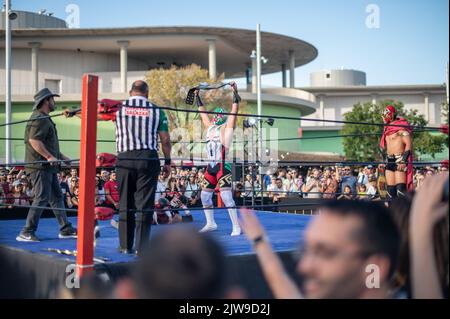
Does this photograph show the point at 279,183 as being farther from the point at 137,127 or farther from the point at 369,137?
the point at 369,137

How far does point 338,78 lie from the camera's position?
5872cm

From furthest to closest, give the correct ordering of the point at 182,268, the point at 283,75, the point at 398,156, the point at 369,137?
the point at 283,75
the point at 369,137
the point at 398,156
the point at 182,268

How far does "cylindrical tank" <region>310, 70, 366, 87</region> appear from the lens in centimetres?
5872

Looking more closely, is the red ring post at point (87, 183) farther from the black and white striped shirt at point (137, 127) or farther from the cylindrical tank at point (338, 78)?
the cylindrical tank at point (338, 78)

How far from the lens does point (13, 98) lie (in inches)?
1372

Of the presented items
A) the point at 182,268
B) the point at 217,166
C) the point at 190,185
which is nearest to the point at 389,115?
the point at 217,166

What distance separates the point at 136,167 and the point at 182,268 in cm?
357

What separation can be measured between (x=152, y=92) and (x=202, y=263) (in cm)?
3112

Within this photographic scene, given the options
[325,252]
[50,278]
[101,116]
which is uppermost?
[101,116]

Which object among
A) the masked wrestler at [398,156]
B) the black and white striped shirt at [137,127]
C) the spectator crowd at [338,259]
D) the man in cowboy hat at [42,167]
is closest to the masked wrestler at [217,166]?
the man in cowboy hat at [42,167]

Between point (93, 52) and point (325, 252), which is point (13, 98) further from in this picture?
point (325, 252)

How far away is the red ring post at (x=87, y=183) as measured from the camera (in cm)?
411
